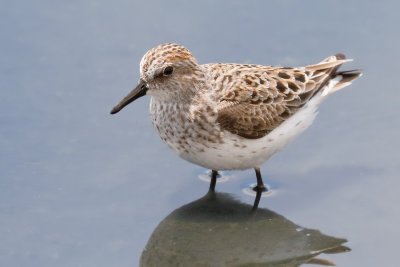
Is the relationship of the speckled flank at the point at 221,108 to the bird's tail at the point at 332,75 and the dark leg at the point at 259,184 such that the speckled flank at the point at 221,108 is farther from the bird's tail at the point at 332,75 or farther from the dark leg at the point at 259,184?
the bird's tail at the point at 332,75

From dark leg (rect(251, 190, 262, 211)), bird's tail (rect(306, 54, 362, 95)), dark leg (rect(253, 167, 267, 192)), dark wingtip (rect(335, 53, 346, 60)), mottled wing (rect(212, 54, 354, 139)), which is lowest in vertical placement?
dark leg (rect(251, 190, 262, 211))

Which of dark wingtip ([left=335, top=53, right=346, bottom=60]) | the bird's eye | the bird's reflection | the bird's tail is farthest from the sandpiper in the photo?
dark wingtip ([left=335, top=53, right=346, bottom=60])

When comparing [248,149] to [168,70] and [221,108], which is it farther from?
[168,70]

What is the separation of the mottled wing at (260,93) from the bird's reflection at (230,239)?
964 mm

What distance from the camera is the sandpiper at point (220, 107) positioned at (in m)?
9.66

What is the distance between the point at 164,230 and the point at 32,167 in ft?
6.67

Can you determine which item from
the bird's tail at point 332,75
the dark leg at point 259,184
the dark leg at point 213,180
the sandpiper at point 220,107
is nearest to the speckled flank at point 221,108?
the sandpiper at point 220,107

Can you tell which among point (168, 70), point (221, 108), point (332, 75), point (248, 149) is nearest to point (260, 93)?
point (221, 108)

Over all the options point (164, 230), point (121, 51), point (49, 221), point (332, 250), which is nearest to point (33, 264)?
point (49, 221)

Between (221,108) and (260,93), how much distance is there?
2.07 feet

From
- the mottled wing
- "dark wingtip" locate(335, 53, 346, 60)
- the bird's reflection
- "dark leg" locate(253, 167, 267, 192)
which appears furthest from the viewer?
"dark wingtip" locate(335, 53, 346, 60)

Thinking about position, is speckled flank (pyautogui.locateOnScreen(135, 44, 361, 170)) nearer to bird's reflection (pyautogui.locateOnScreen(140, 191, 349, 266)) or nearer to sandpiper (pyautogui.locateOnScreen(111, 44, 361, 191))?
sandpiper (pyautogui.locateOnScreen(111, 44, 361, 191))

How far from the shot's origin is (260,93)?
10.1 meters

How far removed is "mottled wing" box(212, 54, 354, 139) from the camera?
32.3ft
